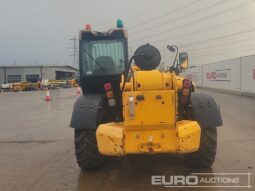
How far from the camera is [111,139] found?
5.95 m

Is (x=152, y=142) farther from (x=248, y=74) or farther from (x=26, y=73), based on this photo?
(x=26, y=73)

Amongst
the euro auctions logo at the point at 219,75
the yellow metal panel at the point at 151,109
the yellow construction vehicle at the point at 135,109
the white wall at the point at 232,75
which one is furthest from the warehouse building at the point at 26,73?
the yellow metal panel at the point at 151,109

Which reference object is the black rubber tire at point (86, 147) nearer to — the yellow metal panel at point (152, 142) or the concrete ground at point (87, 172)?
the concrete ground at point (87, 172)

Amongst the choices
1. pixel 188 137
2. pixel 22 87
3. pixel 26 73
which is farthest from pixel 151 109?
pixel 26 73

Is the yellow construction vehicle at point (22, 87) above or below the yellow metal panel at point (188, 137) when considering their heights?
below

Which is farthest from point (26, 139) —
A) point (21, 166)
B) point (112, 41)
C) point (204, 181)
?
point (204, 181)

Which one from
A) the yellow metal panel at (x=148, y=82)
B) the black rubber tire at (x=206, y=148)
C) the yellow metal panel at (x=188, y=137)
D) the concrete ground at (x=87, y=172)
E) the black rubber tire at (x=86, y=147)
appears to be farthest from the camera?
the black rubber tire at (x=86, y=147)

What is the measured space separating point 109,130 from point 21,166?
245cm

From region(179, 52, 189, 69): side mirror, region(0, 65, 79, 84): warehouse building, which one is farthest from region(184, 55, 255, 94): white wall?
region(0, 65, 79, 84): warehouse building

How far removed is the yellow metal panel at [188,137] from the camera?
5824 millimetres

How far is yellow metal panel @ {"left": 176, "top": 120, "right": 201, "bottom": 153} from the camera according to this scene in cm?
582

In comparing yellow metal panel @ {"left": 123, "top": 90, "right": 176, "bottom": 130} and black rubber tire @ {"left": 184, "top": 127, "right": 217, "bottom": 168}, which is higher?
yellow metal panel @ {"left": 123, "top": 90, "right": 176, "bottom": 130}
